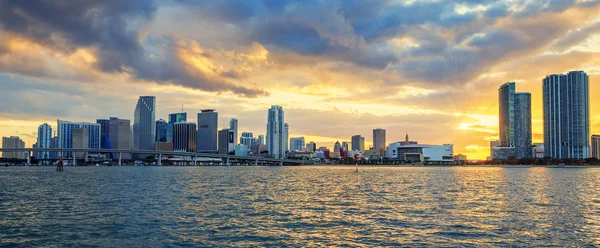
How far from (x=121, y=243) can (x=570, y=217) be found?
3873 centimetres

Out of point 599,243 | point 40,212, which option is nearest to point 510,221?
point 599,243

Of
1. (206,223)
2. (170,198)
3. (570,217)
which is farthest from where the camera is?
(170,198)

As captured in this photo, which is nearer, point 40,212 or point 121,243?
point 121,243

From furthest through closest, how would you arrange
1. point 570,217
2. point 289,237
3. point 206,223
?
point 570,217
point 206,223
point 289,237

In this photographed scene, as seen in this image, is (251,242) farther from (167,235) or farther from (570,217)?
(570,217)

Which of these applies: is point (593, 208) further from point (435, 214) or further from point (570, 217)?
point (435, 214)

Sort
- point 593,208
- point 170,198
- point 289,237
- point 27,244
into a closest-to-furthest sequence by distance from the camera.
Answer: point 27,244
point 289,237
point 593,208
point 170,198

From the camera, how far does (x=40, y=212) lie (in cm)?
4809

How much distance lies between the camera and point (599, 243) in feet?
109

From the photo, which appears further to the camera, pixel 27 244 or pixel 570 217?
pixel 570 217

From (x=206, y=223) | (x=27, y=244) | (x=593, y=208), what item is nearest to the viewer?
(x=27, y=244)

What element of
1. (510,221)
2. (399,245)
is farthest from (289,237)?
(510,221)

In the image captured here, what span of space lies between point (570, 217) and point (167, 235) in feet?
117

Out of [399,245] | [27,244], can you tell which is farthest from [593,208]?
[27,244]
